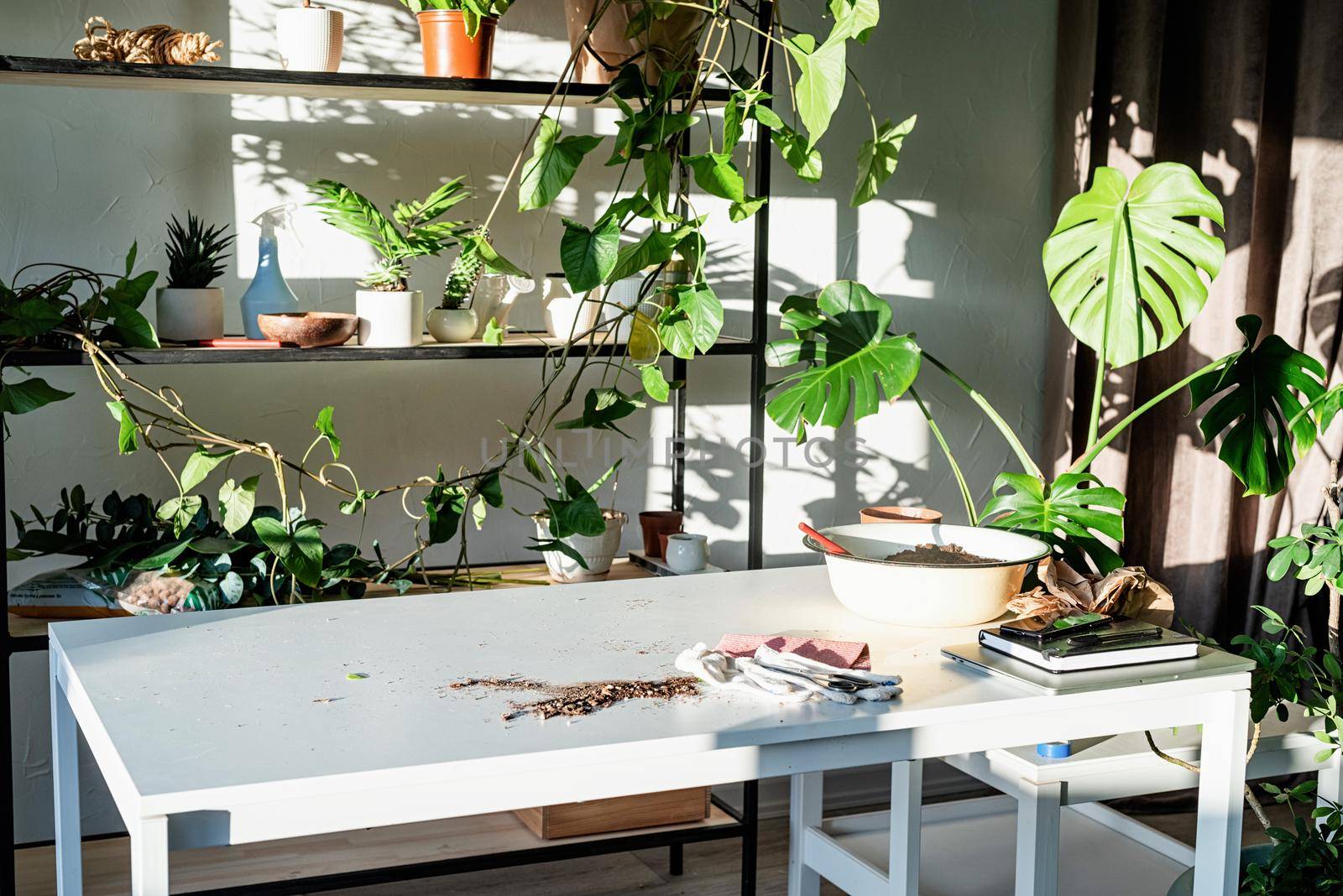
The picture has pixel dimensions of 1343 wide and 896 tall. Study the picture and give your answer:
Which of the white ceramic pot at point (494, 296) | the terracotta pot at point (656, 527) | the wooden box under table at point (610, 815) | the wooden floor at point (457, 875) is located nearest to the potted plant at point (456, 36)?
the white ceramic pot at point (494, 296)

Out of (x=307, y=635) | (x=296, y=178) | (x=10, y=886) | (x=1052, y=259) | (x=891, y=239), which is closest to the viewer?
(x=307, y=635)

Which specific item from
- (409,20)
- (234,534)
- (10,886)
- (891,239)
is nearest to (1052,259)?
(891,239)

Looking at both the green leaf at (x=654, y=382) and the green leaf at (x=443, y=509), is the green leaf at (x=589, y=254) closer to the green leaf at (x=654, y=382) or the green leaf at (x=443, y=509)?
the green leaf at (x=654, y=382)

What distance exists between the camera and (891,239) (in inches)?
127

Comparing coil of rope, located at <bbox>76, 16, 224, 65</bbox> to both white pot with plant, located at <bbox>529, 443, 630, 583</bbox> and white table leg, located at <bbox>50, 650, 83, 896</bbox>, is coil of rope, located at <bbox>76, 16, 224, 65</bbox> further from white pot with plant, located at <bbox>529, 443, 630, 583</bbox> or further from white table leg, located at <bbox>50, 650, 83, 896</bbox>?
white table leg, located at <bbox>50, 650, 83, 896</bbox>

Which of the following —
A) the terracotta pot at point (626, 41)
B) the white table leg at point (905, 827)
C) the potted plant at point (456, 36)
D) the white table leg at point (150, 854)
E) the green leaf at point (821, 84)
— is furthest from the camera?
the terracotta pot at point (626, 41)

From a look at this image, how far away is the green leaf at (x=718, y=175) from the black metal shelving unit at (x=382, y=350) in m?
0.21

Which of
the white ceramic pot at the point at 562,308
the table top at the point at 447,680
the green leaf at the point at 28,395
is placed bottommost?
the table top at the point at 447,680

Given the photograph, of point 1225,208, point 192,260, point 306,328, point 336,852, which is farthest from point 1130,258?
point 336,852

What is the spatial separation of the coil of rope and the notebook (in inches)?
62.6

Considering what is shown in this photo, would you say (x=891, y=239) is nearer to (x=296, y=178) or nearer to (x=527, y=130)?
(x=527, y=130)

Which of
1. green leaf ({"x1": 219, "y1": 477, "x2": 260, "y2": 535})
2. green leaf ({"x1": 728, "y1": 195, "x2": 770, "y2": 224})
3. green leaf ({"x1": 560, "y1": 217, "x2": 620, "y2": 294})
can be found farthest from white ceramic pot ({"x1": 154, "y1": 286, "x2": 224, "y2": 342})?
green leaf ({"x1": 728, "y1": 195, "x2": 770, "y2": 224})

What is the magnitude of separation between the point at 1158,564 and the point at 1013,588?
5.23 feet

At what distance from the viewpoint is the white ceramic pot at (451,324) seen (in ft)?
8.11
